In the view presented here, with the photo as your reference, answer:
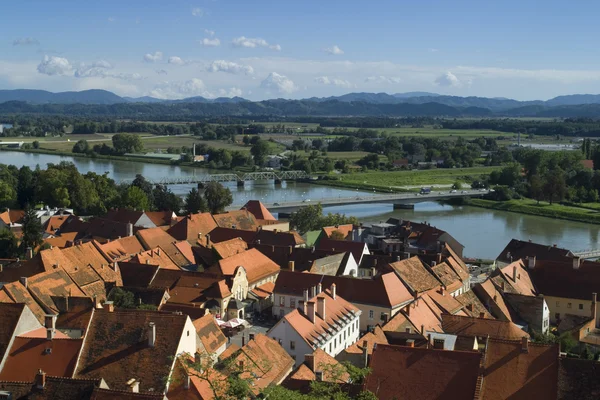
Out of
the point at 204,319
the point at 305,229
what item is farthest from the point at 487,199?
the point at 204,319

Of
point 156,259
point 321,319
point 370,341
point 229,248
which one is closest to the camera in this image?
point 370,341

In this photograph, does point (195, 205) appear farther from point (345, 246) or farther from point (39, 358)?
point (39, 358)

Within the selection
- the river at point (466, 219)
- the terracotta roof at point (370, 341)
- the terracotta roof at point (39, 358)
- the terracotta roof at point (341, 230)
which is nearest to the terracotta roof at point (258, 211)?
the terracotta roof at point (341, 230)

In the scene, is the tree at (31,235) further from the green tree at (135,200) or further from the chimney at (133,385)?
the chimney at (133,385)

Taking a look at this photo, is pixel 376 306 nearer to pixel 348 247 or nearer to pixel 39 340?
pixel 348 247

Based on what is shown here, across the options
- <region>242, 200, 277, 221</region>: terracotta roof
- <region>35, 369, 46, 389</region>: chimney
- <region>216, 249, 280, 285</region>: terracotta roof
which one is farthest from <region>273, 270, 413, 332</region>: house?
<region>242, 200, 277, 221</region>: terracotta roof

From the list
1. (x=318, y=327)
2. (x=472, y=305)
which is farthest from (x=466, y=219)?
(x=318, y=327)
